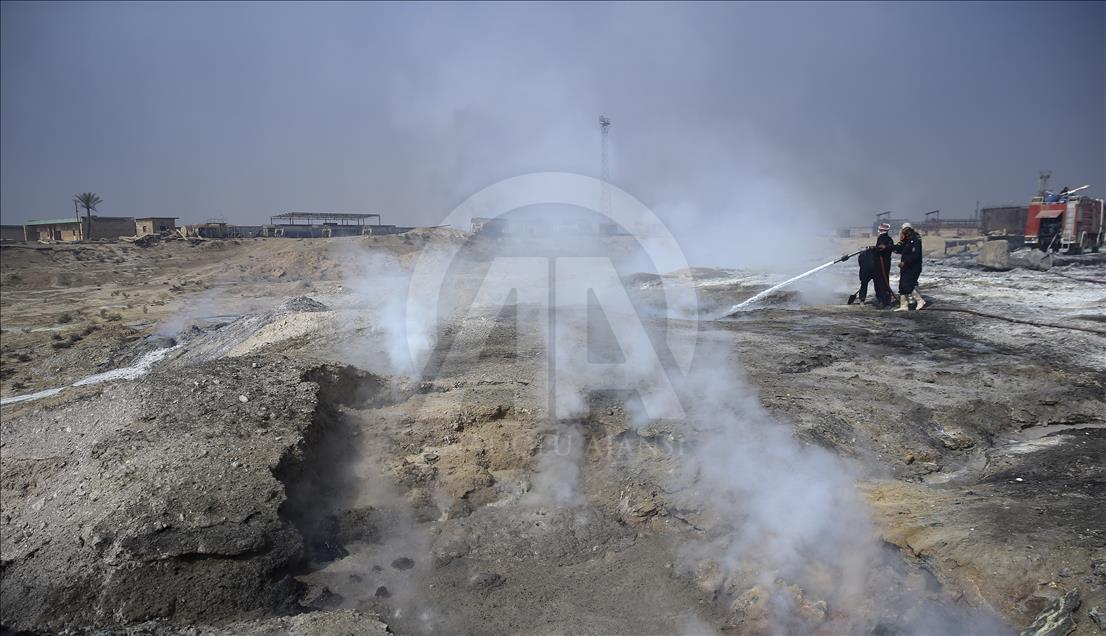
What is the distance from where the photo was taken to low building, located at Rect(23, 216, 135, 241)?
1309 inches

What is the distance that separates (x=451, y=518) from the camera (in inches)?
182

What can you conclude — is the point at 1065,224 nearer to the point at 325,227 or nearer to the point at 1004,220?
the point at 1004,220

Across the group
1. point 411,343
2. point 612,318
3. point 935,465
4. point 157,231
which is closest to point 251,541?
point 411,343

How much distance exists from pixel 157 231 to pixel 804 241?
110 feet

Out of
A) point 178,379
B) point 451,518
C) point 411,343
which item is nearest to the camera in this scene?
point 451,518

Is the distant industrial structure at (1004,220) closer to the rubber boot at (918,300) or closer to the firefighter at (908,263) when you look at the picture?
the rubber boot at (918,300)

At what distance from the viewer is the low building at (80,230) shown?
109 feet

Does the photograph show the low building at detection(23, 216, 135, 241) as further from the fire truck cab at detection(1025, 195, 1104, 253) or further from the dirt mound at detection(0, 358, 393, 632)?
the fire truck cab at detection(1025, 195, 1104, 253)

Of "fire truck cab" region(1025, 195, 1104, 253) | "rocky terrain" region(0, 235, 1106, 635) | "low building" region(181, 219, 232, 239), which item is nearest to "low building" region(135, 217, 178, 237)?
"low building" region(181, 219, 232, 239)

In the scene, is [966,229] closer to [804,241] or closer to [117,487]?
[804,241]

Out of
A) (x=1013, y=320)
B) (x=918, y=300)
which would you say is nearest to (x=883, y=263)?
(x=918, y=300)

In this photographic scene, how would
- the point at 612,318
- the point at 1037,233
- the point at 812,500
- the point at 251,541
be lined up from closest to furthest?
1. the point at 251,541
2. the point at 812,500
3. the point at 612,318
4. the point at 1037,233

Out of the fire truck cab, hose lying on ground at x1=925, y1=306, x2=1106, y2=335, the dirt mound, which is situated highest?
the fire truck cab

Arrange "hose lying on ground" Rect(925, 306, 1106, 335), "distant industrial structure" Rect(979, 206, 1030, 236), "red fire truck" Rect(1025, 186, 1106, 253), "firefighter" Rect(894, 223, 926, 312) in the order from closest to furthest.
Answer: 1. "hose lying on ground" Rect(925, 306, 1106, 335)
2. "firefighter" Rect(894, 223, 926, 312)
3. "red fire truck" Rect(1025, 186, 1106, 253)
4. "distant industrial structure" Rect(979, 206, 1030, 236)
